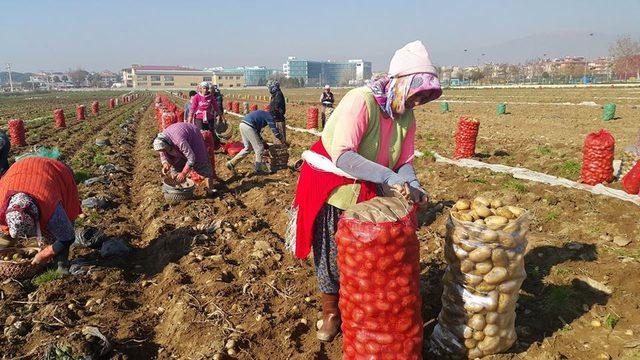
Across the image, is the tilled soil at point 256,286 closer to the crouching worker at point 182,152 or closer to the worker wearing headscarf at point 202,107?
the crouching worker at point 182,152

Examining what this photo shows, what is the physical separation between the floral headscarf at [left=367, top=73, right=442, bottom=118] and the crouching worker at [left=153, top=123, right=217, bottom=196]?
15.8 feet

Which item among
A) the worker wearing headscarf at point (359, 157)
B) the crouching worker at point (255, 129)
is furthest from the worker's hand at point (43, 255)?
the crouching worker at point (255, 129)

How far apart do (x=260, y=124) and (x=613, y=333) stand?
7.05m

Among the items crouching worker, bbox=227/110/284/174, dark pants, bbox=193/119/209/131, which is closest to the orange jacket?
crouching worker, bbox=227/110/284/174

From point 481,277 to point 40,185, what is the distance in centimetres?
418

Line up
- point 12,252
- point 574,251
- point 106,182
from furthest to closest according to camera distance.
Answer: point 106,182 < point 12,252 < point 574,251

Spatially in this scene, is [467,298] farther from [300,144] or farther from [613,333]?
[300,144]

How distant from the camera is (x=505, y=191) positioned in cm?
672

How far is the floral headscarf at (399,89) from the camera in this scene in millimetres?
2584

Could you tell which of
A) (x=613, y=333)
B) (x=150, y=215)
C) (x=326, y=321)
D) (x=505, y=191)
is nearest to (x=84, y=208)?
(x=150, y=215)

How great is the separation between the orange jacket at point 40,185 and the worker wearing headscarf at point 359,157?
2784mm

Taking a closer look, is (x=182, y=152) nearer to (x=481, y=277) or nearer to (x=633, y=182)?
(x=481, y=277)

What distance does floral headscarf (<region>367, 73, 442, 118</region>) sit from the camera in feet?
8.48

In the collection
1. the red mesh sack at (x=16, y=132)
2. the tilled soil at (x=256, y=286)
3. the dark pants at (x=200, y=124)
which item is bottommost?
the tilled soil at (x=256, y=286)
